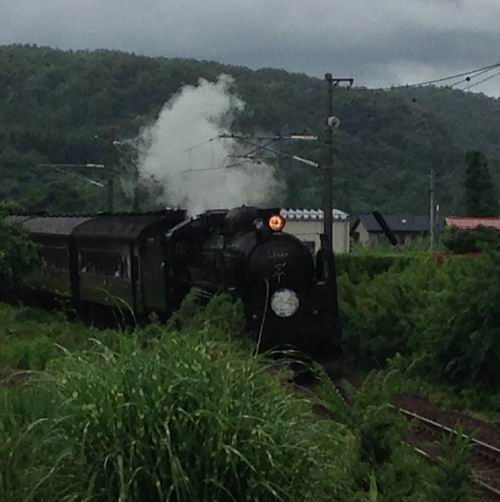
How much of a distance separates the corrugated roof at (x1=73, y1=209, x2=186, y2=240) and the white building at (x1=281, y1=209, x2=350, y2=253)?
1671 centimetres

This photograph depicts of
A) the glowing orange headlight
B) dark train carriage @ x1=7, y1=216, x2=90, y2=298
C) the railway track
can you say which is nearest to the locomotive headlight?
the glowing orange headlight

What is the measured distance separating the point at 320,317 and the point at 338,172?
53.2m

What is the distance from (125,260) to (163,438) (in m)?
16.8

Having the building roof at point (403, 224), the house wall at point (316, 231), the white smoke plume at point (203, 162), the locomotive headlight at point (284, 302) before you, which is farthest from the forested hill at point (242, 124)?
the locomotive headlight at point (284, 302)

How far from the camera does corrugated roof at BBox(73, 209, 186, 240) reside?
22.1 meters

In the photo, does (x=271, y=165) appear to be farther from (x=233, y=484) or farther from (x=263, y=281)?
(x=233, y=484)

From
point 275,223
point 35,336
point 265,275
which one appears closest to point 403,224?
point 35,336

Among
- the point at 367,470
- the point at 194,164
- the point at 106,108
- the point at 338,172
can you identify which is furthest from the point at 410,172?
the point at 367,470

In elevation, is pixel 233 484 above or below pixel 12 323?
above

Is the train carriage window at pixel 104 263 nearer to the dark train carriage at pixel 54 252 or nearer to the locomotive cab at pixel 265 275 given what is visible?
the dark train carriage at pixel 54 252

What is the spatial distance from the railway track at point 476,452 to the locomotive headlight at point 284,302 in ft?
10.2

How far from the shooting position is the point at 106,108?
8012 centimetres

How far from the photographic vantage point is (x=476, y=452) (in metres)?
13.8

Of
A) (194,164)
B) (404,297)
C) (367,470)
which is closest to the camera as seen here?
(367,470)
